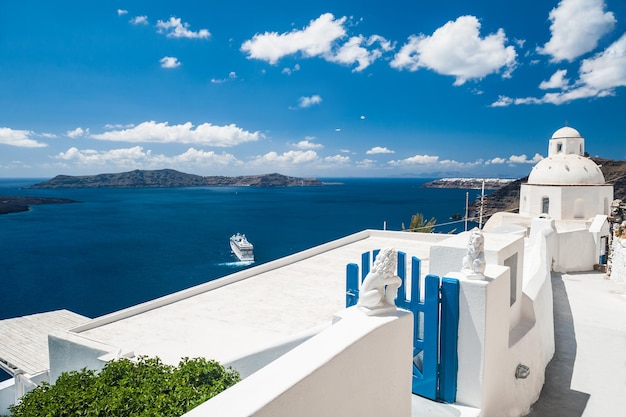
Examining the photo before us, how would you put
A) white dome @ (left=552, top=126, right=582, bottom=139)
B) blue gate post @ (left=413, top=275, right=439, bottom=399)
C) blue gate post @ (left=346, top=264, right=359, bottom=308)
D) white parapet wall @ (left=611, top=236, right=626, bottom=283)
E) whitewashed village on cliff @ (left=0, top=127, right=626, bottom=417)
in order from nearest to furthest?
whitewashed village on cliff @ (left=0, top=127, right=626, bottom=417) < blue gate post @ (left=413, top=275, right=439, bottom=399) < blue gate post @ (left=346, top=264, right=359, bottom=308) < white parapet wall @ (left=611, top=236, right=626, bottom=283) < white dome @ (left=552, top=126, right=582, bottom=139)

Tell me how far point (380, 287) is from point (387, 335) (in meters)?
0.47

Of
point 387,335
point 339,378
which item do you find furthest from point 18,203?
point 339,378

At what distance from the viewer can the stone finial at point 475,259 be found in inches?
208

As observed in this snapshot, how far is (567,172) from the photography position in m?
29.5

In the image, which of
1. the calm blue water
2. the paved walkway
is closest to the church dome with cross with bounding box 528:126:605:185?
the paved walkway

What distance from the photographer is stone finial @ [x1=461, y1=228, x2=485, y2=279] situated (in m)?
5.29

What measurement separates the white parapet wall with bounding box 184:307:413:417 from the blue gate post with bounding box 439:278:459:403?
1347mm

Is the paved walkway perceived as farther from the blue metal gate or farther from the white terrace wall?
the blue metal gate

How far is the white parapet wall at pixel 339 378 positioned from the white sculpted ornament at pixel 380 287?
10 cm

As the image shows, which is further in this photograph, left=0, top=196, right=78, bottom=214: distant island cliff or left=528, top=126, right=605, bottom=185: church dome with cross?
left=0, top=196, right=78, bottom=214: distant island cliff

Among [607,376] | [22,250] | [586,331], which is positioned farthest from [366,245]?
[22,250]

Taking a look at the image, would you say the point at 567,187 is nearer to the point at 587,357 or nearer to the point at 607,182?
the point at 587,357

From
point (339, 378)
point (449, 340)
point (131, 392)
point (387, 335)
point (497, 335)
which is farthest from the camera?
point (497, 335)

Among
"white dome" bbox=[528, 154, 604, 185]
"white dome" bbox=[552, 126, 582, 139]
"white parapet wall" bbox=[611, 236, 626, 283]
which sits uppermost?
"white dome" bbox=[552, 126, 582, 139]
